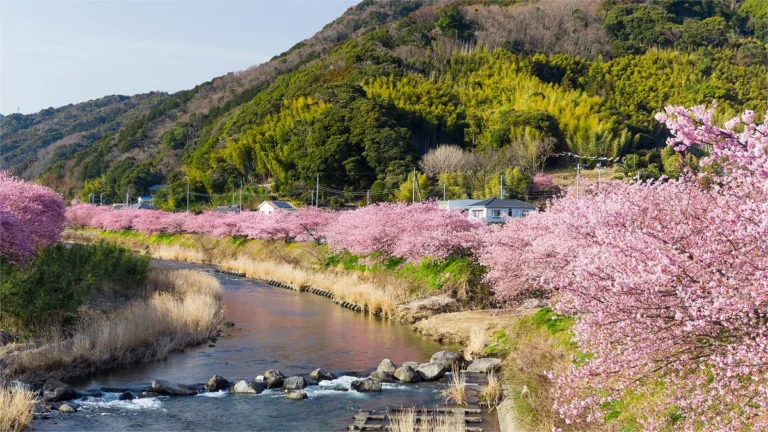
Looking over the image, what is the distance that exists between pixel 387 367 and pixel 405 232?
1377cm

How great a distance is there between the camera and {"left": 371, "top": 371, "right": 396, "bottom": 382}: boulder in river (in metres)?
15.4

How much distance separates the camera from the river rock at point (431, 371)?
15.5 metres

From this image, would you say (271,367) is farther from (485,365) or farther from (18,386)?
(18,386)

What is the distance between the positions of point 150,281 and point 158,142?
112500 mm

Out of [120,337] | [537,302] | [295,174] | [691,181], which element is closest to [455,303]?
[537,302]

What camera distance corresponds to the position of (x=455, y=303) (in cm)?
2334

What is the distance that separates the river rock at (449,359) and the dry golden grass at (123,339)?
24.5 ft

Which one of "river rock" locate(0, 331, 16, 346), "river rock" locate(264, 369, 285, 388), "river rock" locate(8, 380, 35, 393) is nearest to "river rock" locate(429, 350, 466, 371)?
"river rock" locate(264, 369, 285, 388)

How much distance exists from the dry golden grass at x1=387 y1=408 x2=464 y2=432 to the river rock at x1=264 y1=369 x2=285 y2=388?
11.9ft

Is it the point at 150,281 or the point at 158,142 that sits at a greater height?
Answer: the point at 158,142

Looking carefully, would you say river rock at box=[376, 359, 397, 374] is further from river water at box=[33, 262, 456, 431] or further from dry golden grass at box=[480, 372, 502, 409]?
dry golden grass at box=[480, 372, 502, 409]

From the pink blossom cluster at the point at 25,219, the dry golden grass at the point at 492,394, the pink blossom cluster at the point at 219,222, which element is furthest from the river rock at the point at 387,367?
the pink blossom cluster at the point at 219,222

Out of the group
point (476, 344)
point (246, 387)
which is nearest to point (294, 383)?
point (246, 387)

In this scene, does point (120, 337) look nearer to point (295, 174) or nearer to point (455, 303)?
point (455, 303)
